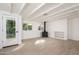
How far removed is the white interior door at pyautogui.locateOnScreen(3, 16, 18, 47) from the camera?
1.89 meters

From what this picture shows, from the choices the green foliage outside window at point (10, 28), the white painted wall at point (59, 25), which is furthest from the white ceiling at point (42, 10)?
the green foliage outside window at point (10, 28)

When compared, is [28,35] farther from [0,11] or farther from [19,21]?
[0,11]

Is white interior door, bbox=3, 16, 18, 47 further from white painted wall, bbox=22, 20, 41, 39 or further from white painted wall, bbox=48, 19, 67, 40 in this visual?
white painted wall, bbox=48, 19, 67, 40

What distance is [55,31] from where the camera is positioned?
2477mm

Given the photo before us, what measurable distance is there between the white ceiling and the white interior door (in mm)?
214

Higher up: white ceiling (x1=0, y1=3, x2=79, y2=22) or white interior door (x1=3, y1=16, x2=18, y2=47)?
white ceiling (x1=0, y1=3, x2=79, y2=22)

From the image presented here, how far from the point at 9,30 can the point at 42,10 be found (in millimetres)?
954

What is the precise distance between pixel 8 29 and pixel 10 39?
9.9 inches

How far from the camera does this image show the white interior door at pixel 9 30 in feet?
6.21

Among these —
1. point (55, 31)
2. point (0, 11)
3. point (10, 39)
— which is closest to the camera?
point (0, 11)

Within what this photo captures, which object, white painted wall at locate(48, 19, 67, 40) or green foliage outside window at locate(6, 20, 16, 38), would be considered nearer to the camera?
green foliage outside window at locate(6, 20, 16, 38)

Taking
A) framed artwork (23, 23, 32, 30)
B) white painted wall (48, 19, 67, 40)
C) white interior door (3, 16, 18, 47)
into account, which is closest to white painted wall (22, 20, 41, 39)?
framed artwork (23, 23, 32, 30)

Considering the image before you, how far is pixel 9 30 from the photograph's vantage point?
6.24 feet
